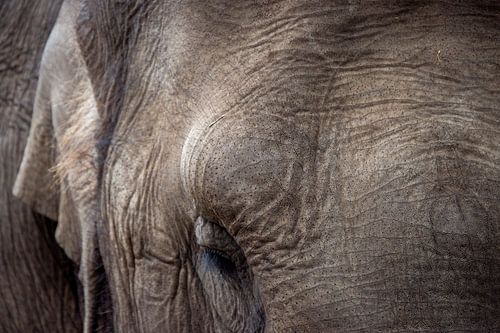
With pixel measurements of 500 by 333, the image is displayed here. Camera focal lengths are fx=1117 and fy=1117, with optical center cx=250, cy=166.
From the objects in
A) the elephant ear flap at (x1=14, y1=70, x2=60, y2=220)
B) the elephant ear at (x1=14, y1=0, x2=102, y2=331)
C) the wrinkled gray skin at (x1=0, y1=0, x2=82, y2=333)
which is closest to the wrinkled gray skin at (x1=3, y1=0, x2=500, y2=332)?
the elephant ear at (x1=14, y1=0, x2=102, y2=331)

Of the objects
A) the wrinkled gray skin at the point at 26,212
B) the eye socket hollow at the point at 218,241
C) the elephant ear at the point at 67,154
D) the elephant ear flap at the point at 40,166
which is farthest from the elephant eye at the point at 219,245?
the wrinkled gray skin at the point at 26,212

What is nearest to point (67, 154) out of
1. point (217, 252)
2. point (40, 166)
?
point (40, 166)

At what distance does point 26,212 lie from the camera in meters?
2.99

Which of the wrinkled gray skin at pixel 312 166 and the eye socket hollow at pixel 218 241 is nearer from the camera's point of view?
the wrinkled gray skin at pixel 312 166

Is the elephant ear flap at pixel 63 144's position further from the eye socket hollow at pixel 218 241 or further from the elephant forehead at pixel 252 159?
the elephant forehead at pixel 252 159

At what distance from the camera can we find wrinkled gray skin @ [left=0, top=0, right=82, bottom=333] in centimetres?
300

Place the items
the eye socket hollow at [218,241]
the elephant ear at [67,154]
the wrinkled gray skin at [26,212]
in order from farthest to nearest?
the wrinkled gray skin at [26,212], the elephant ear at [67,154], the eye socket hollow at [218,241]

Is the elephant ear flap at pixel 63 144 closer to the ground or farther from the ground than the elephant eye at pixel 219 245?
farther from the ground

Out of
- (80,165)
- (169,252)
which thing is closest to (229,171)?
(169,252)

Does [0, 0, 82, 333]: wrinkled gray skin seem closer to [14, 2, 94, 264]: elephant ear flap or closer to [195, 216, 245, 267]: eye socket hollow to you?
[14, 2, 94, 264]: elephant ear flap

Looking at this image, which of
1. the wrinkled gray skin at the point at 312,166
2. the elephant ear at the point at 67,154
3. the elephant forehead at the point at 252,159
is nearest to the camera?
the wrinkled gray skin at the point at 312,166

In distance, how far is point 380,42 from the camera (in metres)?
1.73

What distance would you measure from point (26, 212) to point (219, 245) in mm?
1263

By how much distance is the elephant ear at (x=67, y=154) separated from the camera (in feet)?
7.58
